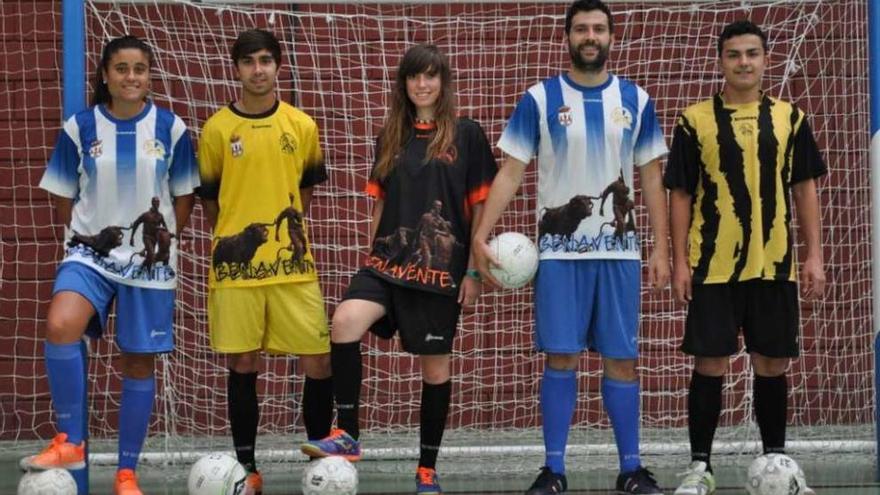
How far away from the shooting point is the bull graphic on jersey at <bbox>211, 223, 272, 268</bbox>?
5.36 meters

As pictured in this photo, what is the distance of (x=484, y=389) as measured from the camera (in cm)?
724

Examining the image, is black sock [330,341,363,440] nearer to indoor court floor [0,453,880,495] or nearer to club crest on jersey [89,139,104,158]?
indoor court floor [0,453,880,495]

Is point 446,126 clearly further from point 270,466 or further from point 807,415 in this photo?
point 807,415

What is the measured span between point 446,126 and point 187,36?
228 cm

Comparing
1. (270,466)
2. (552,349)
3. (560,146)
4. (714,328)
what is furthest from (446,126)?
(270,466)

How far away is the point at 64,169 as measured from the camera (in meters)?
5.37

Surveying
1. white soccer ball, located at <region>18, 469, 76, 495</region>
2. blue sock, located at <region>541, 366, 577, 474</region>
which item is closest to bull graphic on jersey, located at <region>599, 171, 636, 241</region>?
blue sock, located at <region>541, 366, 577, 474</region>

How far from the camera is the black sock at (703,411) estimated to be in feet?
17.6

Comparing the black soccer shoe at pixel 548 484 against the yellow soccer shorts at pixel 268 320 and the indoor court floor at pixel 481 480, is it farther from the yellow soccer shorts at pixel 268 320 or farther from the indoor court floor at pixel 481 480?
the yellow soccer shorts at pixel 268 320

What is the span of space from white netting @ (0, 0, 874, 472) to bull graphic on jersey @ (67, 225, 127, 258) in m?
1.61

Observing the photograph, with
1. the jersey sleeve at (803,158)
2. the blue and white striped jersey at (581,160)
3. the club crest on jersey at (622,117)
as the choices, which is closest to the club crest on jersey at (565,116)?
the blue and white striped jersey at (581,160)

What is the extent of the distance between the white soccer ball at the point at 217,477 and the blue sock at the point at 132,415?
53cm

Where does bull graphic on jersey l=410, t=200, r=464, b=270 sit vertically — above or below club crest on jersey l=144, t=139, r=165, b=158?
below

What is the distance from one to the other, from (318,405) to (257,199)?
883 millimetres
